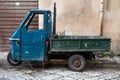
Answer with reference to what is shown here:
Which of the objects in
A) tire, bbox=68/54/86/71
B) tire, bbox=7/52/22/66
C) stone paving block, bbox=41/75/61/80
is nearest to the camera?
stone paving block, bbox=41/75/61/80

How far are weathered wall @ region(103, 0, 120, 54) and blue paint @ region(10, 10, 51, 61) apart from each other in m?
3.47

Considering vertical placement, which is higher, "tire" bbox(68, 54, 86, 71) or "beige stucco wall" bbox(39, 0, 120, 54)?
"beige stucco wall" bbox(39, 0, 120, 54)

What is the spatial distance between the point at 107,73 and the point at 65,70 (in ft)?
4.34

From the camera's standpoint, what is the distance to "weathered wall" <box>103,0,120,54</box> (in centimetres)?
1128

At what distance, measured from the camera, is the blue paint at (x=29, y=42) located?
28.5ft

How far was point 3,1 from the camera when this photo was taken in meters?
11.3

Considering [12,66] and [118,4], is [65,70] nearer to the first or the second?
[12,66]

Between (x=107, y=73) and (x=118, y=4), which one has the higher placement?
(x=118, y=4)

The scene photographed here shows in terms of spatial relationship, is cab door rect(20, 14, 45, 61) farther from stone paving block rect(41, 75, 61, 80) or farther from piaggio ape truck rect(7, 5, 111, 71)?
stone paving block rect(41, 75, 61, 80)

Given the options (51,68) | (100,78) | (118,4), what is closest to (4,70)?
(51,68)

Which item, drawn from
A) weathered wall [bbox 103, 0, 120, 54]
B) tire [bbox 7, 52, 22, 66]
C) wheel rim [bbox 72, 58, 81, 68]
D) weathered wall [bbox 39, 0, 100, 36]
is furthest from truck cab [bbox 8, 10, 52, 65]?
weathered wall [bbox 103, 0, 120, 54]

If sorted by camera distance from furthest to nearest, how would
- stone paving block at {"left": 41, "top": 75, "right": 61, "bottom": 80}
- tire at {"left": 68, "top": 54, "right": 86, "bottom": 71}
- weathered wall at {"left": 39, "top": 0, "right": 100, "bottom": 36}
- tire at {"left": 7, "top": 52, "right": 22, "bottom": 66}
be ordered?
weathered wall at {"left": 39, "top": 0, "right": 100, "bottom": 36} → tire at {"left": 7, "top": 52, "right": 22, "bottom": 66} → tire at {"left": 68, "top": 54, "right": 86, "bottom": 71} → stone paving block at {"left": 41, "top": 75, "right": 61, "bottom": 80}

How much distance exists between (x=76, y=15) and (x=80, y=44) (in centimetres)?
288

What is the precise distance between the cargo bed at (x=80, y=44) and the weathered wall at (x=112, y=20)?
2.79 meters
